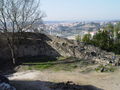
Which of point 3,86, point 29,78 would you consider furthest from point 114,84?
point 3,86

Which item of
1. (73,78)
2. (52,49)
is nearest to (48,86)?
(73,78)

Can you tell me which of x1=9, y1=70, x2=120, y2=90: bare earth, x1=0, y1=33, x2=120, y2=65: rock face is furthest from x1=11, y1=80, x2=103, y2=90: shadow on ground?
x1=0, y1=33, x2=120, y2=65: rock face

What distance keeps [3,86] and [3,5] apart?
27.4ft

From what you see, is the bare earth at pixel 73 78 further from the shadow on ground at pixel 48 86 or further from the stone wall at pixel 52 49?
the stone wall at pixel 52 49

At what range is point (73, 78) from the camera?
1373 centimetres

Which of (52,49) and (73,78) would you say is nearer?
(73,78)

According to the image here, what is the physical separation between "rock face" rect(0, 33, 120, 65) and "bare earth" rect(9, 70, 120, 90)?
3.87 metres

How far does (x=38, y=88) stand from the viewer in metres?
12.1

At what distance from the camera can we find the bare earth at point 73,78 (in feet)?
41.3

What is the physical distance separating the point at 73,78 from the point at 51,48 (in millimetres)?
7315

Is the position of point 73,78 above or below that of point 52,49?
below

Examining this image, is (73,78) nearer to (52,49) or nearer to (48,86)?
(48,86)

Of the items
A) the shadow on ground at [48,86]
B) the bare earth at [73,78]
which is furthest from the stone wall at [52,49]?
the shadow on ground at [48,86]

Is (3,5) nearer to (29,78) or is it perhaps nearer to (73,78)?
(29,78)
